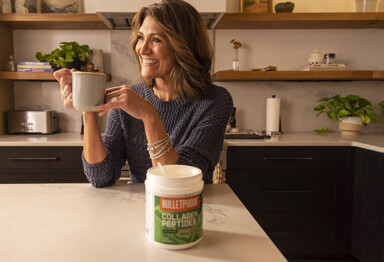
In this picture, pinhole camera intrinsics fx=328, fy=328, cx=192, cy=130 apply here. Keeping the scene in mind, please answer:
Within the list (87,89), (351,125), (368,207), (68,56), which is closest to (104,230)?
(87,89)

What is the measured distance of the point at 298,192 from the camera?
2178 mm

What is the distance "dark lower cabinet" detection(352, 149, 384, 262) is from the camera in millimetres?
1922

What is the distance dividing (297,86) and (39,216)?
8.01ft

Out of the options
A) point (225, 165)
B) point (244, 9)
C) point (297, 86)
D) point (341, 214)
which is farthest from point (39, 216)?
point (297, 86)

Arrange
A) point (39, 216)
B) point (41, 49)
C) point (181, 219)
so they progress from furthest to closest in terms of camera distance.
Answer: point (41, 49), point (39, 216), point (181, 219)

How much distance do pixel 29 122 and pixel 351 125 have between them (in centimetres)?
244

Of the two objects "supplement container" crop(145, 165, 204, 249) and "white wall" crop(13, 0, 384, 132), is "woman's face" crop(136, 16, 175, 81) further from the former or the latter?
"white wall" crop(13, 0, 384, 132)

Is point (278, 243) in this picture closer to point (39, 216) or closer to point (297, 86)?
point (297, 86)

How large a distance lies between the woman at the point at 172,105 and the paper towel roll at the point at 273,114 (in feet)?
4.55

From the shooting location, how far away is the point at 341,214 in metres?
2.20

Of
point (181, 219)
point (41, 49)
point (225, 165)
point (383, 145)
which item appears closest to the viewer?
point (181, 219)

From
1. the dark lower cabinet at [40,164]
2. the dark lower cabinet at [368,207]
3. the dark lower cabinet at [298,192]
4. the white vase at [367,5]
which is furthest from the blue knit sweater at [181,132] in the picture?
the white vase at [367,5]

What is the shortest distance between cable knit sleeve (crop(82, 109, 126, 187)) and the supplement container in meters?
0.45

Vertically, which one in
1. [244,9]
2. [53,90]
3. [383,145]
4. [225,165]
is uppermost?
[244,9]
